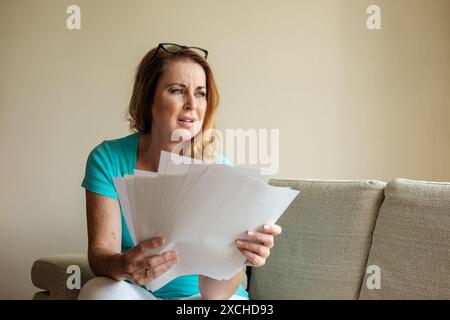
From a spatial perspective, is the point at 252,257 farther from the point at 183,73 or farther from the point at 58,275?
the point at 58,275

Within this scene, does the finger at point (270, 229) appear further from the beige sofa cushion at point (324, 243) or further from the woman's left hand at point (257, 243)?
the beige sofa cushion at point (324, 243)

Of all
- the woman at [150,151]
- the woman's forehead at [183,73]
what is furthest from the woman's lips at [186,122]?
the woman's forehead at [183,73]

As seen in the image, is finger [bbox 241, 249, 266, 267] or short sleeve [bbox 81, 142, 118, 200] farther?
short sleeve [bbox 81, 142, 118, 200]

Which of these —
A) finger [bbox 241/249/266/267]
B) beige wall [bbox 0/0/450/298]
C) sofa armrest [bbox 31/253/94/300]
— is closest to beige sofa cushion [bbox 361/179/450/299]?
finger [bbox 241/249/266/267]

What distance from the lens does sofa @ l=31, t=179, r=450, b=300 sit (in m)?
1.36

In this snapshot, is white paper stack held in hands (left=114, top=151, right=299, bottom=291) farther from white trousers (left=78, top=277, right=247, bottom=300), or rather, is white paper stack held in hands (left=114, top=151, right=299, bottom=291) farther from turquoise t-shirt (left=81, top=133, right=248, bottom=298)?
turquoise t-shirt (left=81, top=133, right=248, bottom=298)

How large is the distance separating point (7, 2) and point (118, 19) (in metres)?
0.52

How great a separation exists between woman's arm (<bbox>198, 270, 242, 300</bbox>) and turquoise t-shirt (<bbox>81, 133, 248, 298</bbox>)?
0.56ft

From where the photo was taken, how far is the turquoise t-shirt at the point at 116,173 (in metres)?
1.36

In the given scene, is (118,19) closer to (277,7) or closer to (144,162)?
(277,7)

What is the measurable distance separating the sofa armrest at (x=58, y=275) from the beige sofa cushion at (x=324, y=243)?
559 millimetres

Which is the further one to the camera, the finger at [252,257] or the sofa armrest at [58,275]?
the sofa armrest at [58,275]

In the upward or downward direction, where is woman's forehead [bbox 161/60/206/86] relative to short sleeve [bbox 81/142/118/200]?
upward

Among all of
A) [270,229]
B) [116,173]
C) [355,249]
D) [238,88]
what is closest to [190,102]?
[116,173]
